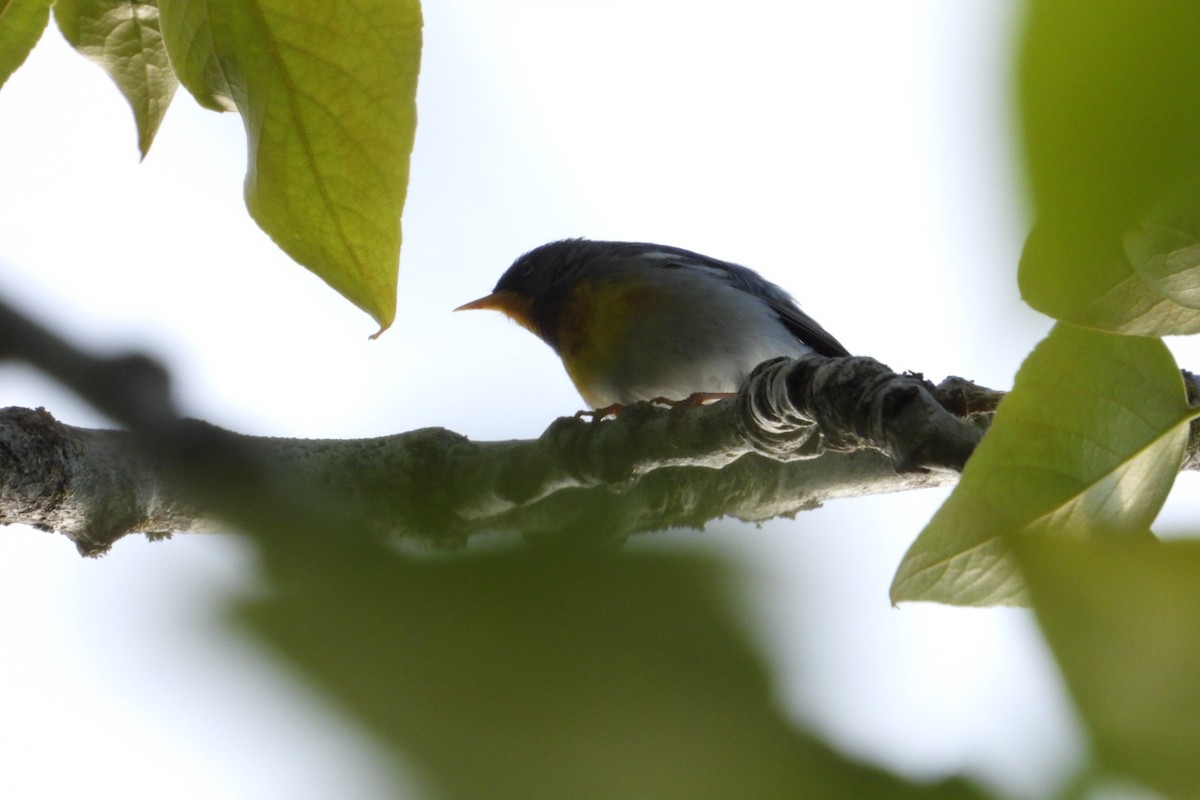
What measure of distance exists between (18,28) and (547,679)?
1589mm

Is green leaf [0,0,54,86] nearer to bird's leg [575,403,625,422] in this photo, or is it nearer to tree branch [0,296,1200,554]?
tree branch [0,296,1200,554]

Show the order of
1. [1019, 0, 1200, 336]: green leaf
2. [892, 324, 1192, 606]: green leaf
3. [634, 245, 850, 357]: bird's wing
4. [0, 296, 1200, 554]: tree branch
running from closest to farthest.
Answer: [1019, 0, 1200, 336]: green leaf, [0, 296, 1200, 554]: tree branch, [892, 324, 1192, 606]: green leaf, [634, 245, 850, 357]: bird's wing

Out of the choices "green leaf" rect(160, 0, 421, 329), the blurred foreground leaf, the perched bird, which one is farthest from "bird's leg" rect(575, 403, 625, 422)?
the blurred foreground leaf

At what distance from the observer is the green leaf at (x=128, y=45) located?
1.67 meters

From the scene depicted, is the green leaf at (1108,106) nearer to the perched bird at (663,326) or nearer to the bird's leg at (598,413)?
the bird's leg at (598,413)

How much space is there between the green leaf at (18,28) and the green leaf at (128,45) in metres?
0.04

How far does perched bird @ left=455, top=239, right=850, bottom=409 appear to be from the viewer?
15.3 ft

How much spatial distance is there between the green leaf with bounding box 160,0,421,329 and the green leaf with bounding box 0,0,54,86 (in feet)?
1.40

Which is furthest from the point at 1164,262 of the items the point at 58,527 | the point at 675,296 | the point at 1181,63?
the point at 675,296

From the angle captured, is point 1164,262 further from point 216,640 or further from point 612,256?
point 612,256

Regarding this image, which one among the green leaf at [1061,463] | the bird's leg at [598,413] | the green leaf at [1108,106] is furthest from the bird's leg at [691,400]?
the green leaf at [1108,106]

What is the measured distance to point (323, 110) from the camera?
55.2 inches

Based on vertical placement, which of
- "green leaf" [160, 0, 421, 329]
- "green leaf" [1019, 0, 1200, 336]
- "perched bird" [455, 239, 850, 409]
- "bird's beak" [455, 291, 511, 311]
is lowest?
"green leaf" [1019, 0, 1200, 336]

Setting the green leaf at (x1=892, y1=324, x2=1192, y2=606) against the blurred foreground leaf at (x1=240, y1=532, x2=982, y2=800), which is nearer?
the blurred foreground leaf at (x1=240, y1=532, x2=982, y2=800)
